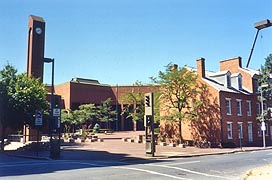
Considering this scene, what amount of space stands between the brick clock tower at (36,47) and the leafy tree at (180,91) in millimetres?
15082

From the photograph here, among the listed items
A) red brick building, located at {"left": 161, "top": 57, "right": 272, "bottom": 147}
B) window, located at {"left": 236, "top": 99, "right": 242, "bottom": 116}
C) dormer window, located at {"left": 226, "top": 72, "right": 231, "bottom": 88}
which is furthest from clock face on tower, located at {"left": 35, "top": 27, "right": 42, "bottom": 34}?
window, located at {"left": 236, "top": 99, "right": 242, "bottom": 116}

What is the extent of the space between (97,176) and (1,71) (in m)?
19.7

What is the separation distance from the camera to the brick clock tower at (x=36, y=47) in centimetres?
3928

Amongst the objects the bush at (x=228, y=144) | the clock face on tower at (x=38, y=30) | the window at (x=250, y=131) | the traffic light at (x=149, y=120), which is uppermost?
the clock face on tower at (x=38, y=30)

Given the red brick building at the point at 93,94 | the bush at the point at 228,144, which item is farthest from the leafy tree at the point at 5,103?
the red brick building at the point at 93,94

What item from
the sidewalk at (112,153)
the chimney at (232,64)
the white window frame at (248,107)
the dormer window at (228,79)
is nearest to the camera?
the sidewalk at (112,153)

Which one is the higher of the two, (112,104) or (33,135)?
(112,104)

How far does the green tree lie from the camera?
26.5 meters

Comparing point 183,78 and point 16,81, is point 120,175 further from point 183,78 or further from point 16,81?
point 183,78

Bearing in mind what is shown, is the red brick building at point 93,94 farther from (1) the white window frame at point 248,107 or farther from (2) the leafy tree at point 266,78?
(2) the leafy tree at point 266,78

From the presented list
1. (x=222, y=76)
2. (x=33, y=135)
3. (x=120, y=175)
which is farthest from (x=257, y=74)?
(x=120, y=175)

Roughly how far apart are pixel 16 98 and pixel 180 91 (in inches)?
690

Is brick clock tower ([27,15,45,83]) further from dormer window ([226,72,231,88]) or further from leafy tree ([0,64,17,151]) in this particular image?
dormer window ([226,72,231,88])

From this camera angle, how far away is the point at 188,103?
118 feet
